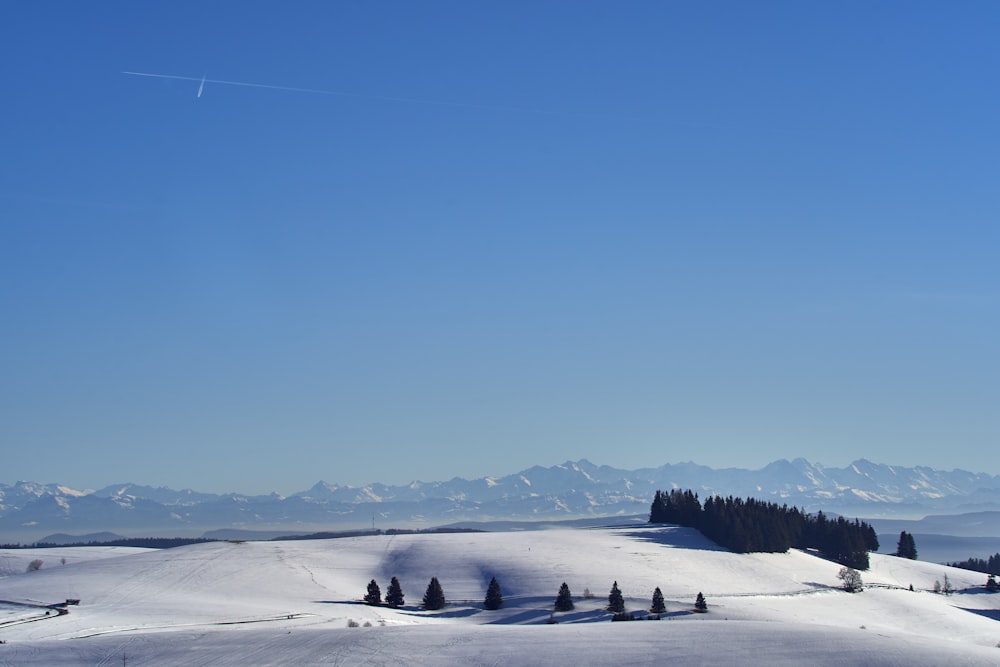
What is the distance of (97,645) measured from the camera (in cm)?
7962

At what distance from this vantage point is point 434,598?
116 metres

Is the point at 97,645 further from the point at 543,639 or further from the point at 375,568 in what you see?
A: the point at 375,568

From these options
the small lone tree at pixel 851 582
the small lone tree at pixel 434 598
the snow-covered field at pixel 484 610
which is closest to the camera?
the snow-covered field at pixel 484 610

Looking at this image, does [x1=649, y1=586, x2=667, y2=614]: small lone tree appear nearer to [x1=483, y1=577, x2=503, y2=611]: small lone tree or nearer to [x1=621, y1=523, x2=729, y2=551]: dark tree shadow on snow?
[x1=483, y1=577, x2=503, y2=611]: small lone tree

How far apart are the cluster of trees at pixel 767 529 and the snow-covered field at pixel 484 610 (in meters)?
3.42

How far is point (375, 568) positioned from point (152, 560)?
1164 inches

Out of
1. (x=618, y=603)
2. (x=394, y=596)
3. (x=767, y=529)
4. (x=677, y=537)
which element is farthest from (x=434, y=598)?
(x=767, y=529)

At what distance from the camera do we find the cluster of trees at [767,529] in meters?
166

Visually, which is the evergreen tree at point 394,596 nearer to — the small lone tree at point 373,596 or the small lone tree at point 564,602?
the small lone tree at point 373,596

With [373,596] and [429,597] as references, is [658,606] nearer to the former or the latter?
[429,597]

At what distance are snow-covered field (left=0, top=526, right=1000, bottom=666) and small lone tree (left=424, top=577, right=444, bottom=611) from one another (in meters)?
1.28

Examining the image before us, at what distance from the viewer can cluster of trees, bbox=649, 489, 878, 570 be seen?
544ft

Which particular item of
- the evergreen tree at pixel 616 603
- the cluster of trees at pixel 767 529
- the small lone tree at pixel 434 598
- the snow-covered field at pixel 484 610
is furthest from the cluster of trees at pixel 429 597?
the cluster of trees at pixel 767 529

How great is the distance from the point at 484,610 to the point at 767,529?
69.6 m
